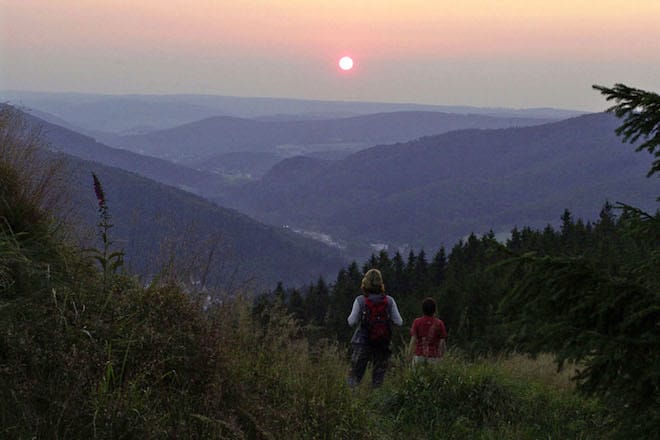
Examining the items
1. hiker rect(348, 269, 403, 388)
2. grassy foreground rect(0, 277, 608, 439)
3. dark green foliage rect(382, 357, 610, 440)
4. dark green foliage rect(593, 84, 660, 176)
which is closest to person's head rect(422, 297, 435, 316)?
hiker rect(348, 269, 403, 388)

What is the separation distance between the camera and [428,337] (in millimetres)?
7035

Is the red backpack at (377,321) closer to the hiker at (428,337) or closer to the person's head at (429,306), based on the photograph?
the hiker at (428,337)

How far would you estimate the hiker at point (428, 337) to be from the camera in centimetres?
704

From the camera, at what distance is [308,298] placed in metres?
59.1

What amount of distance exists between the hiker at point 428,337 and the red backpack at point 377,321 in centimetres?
80

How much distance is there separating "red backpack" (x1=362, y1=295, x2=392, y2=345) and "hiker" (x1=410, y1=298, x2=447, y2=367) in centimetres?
80

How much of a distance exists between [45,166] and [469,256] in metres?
50.8

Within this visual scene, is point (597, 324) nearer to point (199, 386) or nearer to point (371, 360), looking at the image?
point (199, 386)

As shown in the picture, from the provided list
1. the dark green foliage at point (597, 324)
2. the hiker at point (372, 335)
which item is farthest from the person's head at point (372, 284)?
the dark green foliage at point (597, 324)

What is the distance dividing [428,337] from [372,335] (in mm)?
1050

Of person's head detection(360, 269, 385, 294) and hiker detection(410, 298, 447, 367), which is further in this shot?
hiker detection(410, 298, 447, 367)

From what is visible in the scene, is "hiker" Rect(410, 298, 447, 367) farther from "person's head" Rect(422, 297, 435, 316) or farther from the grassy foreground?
the grassy foreground

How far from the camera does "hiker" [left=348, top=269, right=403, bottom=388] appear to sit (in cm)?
627

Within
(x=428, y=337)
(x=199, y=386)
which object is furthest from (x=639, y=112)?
(x=428, y=337)
